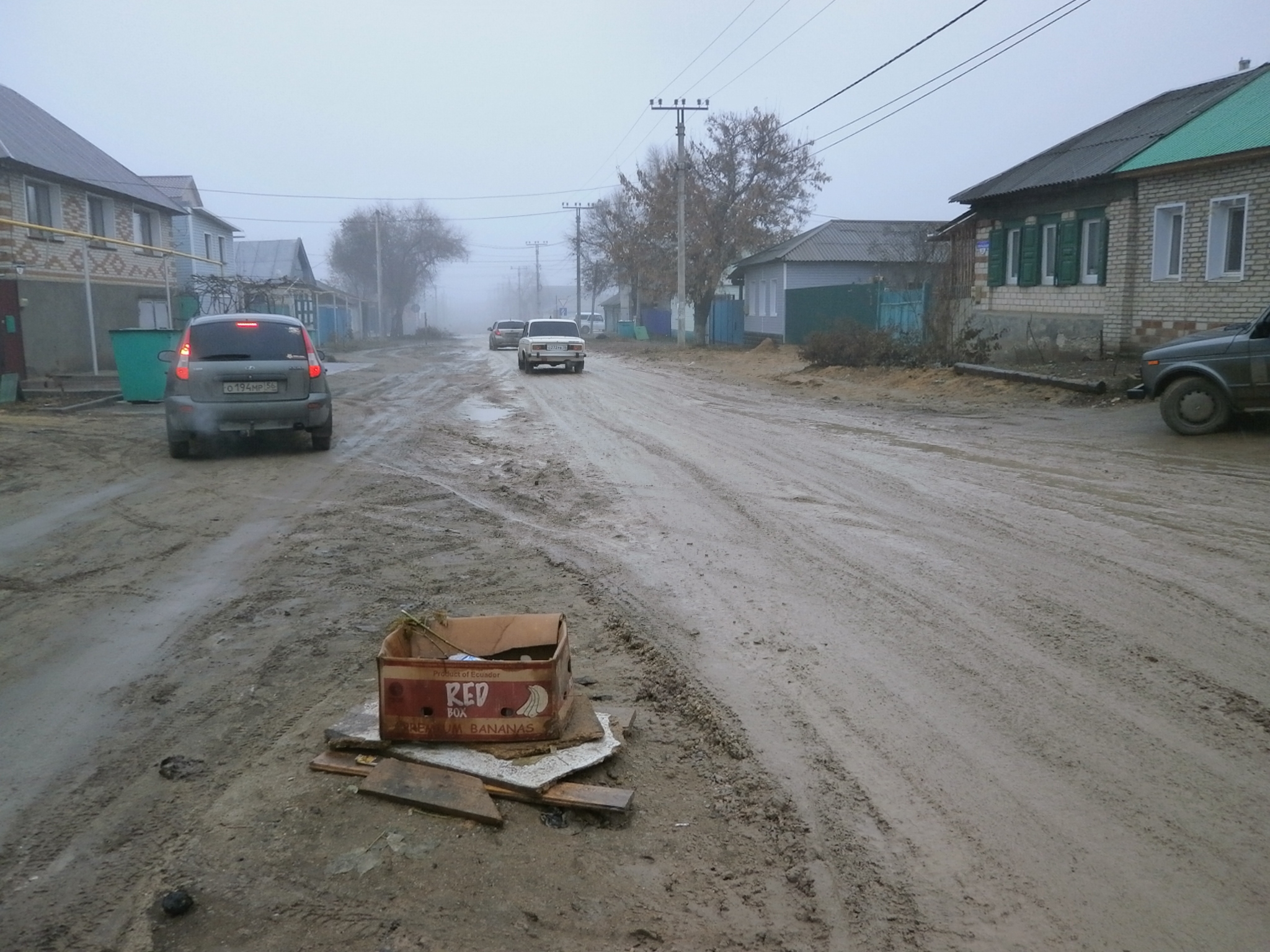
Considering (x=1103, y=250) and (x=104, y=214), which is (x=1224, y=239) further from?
(x=104, y=214)

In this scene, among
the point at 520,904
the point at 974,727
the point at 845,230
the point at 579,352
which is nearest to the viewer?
the point at 520,904

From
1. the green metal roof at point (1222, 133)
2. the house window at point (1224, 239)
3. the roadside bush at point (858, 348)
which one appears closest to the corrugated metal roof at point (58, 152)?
the roadside bush at point (858, 348)

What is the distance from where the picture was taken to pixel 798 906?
10.8ft

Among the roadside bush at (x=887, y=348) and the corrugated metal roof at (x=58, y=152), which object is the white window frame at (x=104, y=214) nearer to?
the corrugated metal roof at (x=58, y=152)

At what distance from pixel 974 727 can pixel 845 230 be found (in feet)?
141

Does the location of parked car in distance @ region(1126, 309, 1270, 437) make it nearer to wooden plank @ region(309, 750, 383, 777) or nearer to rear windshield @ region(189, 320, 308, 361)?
rear windshield @ region(189, 320, 308, 361)

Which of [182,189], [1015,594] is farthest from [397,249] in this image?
[1015,594]

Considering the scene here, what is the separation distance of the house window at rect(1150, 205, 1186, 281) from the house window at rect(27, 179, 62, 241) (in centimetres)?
2694

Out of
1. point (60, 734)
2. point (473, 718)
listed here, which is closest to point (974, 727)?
point (473, 718)

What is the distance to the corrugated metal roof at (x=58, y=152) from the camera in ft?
94.7

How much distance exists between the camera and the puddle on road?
17141 millimetres

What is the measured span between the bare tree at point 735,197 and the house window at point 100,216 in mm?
24963

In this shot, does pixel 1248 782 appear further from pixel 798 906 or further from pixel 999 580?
pixel 999 580

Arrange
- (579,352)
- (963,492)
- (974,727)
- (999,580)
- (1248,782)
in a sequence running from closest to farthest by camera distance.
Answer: (1248,782) < (974,727) < (999,580) < (963,492) < (579,352)
